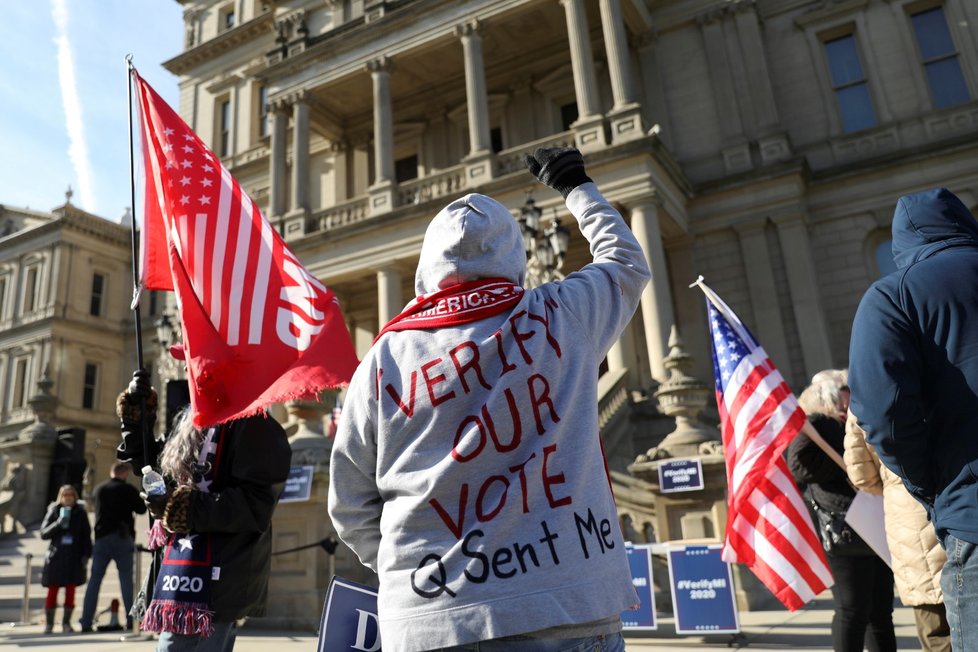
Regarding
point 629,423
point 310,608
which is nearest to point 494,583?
point 310,608

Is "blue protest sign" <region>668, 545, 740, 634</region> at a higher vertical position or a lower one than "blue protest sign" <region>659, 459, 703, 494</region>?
lower

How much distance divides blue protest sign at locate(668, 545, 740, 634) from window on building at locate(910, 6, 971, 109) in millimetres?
16914

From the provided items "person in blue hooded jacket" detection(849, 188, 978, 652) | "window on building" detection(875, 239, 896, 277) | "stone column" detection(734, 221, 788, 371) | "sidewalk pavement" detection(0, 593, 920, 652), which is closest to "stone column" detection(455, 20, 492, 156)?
"stone column" detection(734, 221, 788, 371)

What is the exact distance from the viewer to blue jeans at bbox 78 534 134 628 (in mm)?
8578

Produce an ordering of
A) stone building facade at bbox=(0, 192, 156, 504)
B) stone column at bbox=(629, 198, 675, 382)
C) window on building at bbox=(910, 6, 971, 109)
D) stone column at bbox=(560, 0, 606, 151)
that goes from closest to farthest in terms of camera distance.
Answer: 1. stone column at bbox=(629, 198, 675, 382)
2. stone column at bbox=(560, 0, 606, 151)
3. window on building at bbox=(910, 6, 971, 109)
4. stone building facade at bbox=(0, 192, 156, 504)

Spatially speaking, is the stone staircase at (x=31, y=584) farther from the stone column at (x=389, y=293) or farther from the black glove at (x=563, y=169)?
the black glove at (x=563, y=169)

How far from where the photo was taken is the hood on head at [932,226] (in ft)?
8.23

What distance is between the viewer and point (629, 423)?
1368cm

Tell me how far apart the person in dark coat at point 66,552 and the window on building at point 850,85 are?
19362mm

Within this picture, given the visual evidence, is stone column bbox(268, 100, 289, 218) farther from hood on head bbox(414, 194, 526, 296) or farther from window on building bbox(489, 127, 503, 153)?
hood on head bbox(414, 194, 526, 296)

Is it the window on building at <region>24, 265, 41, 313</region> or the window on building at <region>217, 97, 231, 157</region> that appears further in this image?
the window on building at <region>24, 265, 41, 313</region>

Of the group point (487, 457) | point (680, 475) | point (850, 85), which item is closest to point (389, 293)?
point (680, 475)

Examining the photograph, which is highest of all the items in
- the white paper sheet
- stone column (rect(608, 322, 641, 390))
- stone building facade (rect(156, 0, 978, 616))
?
stone building facade (rect(156, 0, 978, 616))

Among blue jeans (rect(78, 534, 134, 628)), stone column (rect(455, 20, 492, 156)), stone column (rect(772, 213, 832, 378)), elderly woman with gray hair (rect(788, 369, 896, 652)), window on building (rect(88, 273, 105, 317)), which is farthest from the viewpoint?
window on building (rect(88, 273, 105, 317))
